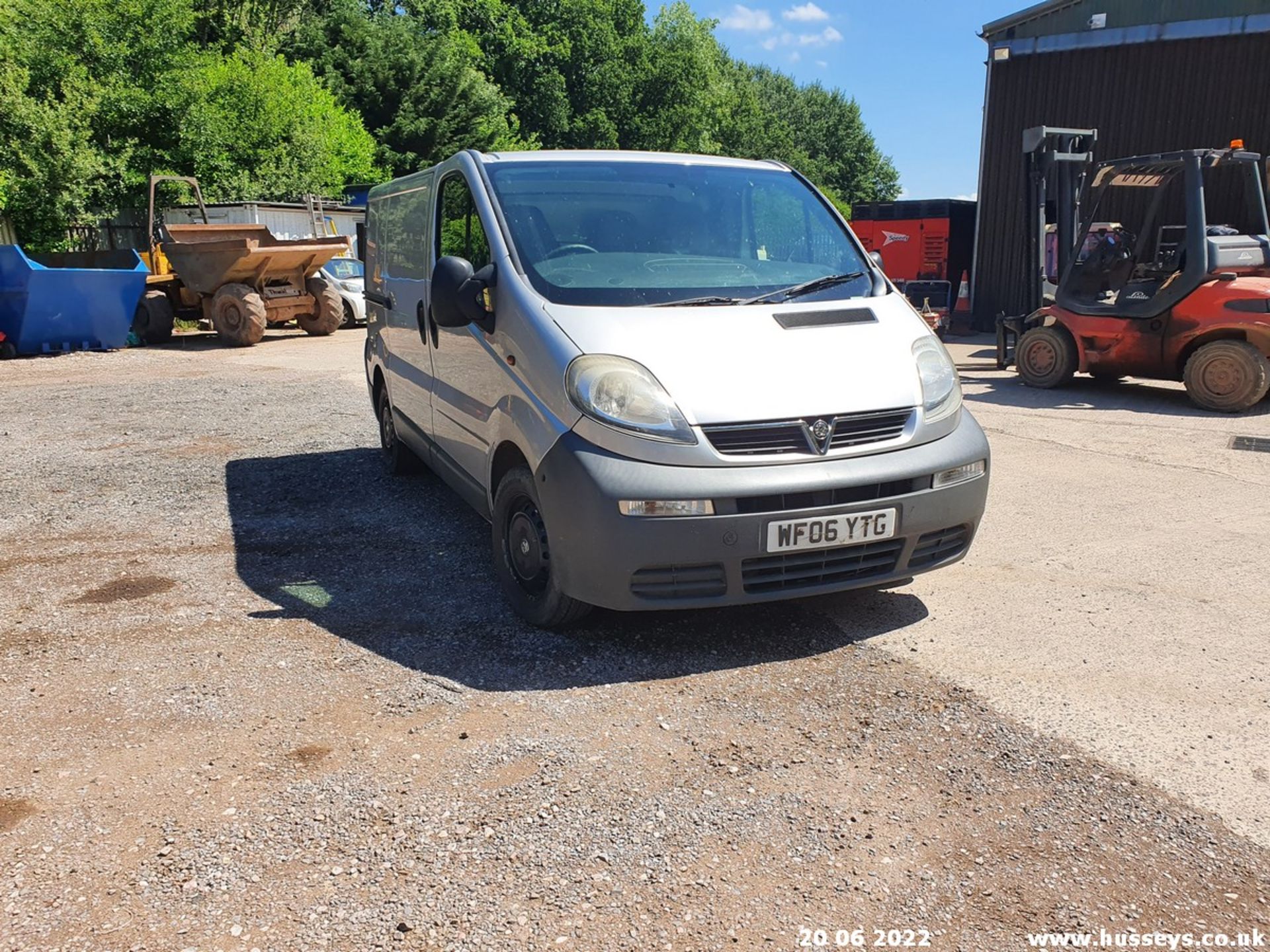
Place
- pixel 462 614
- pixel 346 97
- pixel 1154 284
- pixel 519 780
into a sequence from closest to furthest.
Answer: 1. pixel 519 780
2. pixel 462 614
3. pixel 1154 284
4. pixel 346 97

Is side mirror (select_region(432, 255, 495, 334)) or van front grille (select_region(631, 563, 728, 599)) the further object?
side mirror (select_region(432, 255, 495, 334))

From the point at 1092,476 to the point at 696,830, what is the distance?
16.4 ft

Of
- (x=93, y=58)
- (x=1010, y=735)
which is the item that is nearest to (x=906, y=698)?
(x=1010, y=735)

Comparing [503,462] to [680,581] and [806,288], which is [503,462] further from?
[806,288]

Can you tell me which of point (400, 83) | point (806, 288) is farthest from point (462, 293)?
point (400, 83)

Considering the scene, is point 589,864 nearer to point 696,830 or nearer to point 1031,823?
point 696,830

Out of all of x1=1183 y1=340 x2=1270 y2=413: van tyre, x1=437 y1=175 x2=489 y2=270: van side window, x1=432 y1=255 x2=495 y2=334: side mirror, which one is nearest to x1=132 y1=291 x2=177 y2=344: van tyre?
x1=437 y1=175 x2=489 y2=270: van side window

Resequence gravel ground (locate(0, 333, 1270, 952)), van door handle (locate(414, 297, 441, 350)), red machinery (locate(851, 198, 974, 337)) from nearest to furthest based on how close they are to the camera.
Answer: gravel ground (locate(0, 333, 1270, 952))
van door handle (locate(414, 297, 441, 350))
red machinery (locate(851, 198, 974, 337))

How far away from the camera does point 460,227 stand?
4781 mm

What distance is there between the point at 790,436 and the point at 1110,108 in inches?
644

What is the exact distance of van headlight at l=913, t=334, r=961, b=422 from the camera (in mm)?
3928

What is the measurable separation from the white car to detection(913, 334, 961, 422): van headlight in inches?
675

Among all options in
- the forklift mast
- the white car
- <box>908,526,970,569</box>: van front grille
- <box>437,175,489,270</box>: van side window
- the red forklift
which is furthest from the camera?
the white car

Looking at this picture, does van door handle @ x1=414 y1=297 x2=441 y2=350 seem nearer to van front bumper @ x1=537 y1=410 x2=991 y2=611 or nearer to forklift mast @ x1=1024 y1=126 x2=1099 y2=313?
van front bumper @ x1=537 y1=410 x2=991 y2=611
